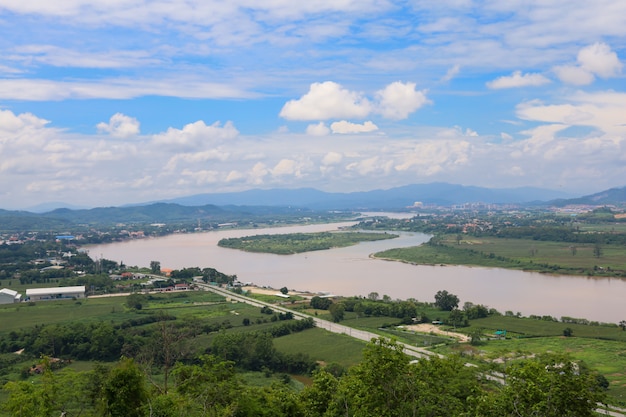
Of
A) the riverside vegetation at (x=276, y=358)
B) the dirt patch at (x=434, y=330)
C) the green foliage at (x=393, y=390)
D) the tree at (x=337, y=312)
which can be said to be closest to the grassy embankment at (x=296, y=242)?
the riverside vegetation at (x=276, y=358)

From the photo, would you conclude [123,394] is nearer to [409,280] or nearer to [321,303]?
[321,303]

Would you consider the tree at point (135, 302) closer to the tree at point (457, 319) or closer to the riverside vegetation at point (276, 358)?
the riverside vegetation at point (276, 358)

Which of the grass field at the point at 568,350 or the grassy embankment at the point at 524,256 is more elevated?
the grassy embankment at the point at 524,256

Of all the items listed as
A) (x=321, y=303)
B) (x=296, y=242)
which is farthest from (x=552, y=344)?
(x=296, y=242)

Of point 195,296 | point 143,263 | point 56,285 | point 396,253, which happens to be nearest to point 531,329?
point 195,296

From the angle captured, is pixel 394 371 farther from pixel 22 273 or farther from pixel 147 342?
pixel 22 273
